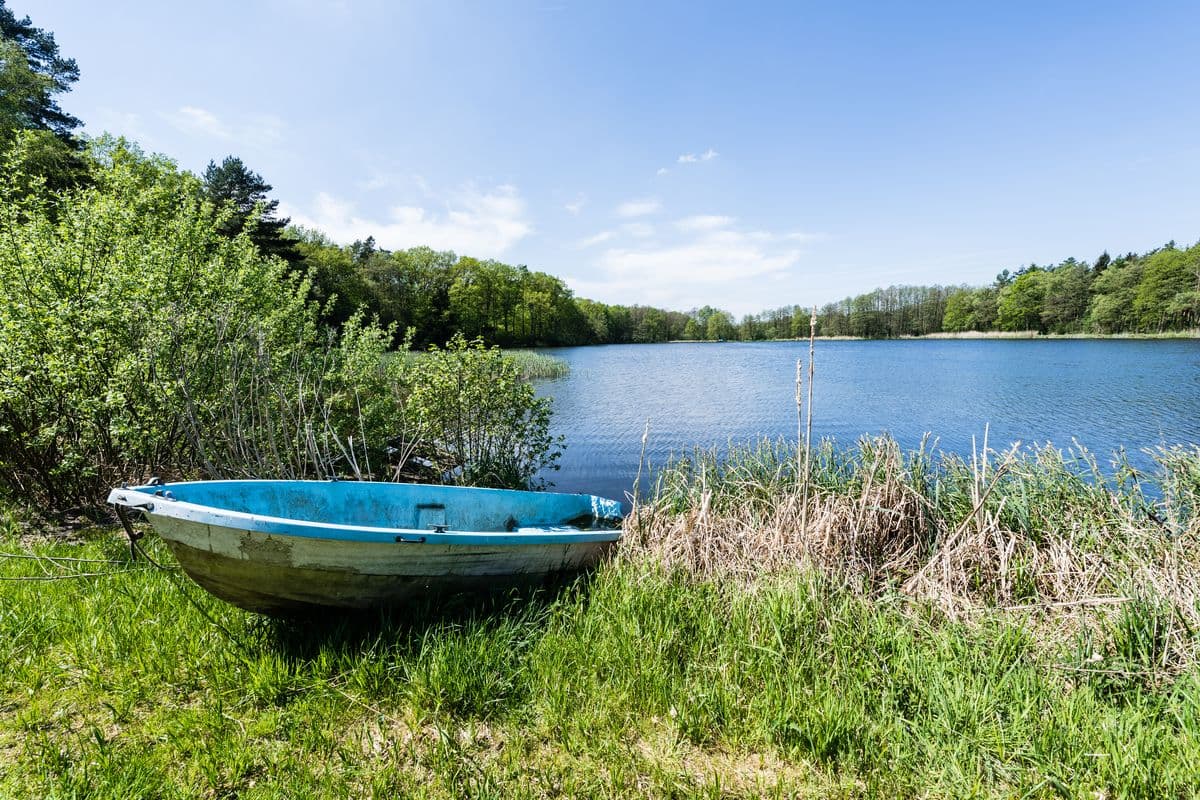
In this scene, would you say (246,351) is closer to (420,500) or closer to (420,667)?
(420,500)

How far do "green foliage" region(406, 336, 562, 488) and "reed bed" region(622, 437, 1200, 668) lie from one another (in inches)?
159

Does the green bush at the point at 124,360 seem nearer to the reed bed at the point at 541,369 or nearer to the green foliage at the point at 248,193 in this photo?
the reed bed at the point at 541,369

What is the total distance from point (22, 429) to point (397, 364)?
541 centimetres

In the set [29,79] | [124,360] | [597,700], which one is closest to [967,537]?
[597,700]

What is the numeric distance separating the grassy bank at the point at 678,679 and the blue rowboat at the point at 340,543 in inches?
A: 12.1

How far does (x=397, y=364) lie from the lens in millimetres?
10547

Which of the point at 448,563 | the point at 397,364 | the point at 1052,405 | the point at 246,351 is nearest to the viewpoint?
the point at 448,563

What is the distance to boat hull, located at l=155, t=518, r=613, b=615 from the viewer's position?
3045mm

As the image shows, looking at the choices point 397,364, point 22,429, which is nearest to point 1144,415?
point 397,364

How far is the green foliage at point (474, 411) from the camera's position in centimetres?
845

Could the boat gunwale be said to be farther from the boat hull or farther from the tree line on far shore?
the tree line on far shore

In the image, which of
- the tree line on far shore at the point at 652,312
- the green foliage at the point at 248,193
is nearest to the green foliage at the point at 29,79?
the green foliage at the point at 248,193

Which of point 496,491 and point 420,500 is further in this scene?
point 496,491

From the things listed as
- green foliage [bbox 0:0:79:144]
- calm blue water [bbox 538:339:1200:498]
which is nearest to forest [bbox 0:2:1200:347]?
green foliage [bbox 0:0:79:144]
